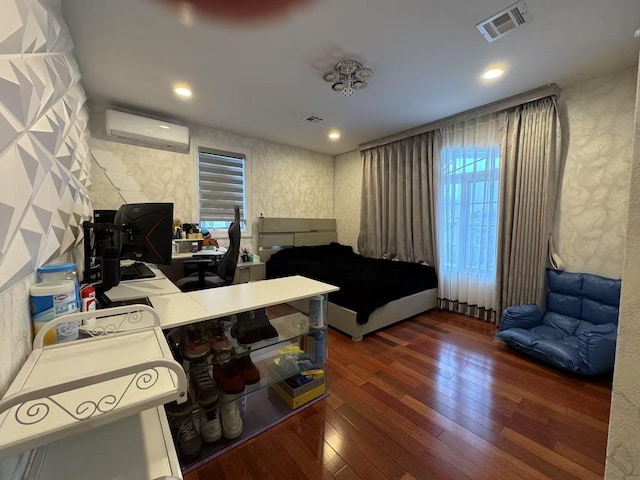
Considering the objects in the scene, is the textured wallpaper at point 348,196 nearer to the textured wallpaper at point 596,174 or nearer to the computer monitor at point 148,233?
the textured wallpaper at point 596,174

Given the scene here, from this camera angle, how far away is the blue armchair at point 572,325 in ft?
6.56

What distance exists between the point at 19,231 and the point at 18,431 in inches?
25.2

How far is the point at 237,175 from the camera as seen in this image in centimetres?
408

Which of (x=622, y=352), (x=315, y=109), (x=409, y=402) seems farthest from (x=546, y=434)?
(x=315, y=109)

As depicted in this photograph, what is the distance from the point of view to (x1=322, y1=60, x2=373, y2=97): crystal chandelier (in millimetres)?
2219

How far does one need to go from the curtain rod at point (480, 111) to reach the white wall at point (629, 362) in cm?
279

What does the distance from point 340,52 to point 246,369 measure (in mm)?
2417

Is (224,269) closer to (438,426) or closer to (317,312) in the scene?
(317,312)

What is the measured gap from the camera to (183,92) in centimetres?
269

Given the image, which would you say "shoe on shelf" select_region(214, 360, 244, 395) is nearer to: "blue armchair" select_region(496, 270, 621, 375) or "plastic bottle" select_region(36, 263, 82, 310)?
"plastic bottle" select_region(36, 263, 82, 310)

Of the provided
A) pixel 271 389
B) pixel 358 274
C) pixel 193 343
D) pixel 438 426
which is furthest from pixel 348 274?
pixel 193 343

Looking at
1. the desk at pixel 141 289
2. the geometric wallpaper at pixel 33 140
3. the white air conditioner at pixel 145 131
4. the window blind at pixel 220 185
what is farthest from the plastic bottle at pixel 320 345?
the white air conditioner at pixel 145 131

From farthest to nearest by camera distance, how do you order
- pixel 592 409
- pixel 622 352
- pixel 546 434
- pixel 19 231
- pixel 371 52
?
pixel 371 52 → pixel 592 409 → pixel 546 434 → pixel 19 231 → pixel 622 352

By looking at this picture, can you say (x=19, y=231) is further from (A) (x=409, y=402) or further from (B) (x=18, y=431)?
(A) (x=409, y=402)
